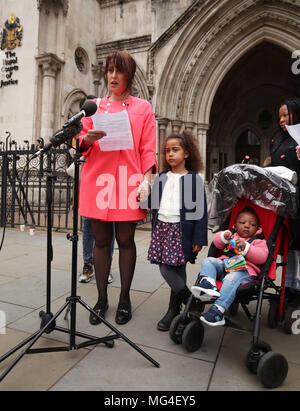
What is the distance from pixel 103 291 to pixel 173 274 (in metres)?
0.65

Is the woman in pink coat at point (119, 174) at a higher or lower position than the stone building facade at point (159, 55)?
lower

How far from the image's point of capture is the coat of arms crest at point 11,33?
1208cm

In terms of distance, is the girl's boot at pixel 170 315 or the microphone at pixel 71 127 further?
the girl's boot at pixel 170 315


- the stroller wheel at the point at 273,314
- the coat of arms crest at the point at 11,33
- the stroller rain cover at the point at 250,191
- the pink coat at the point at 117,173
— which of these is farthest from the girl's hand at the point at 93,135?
the coat of arms crest at the point at 11,33

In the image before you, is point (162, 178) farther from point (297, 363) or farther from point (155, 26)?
point (155, 26)

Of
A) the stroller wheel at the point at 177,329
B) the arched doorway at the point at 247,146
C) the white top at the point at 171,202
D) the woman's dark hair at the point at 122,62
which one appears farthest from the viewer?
the arched doorway at the point at 247,146

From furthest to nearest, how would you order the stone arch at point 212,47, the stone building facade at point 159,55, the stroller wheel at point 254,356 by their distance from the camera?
the stone building facade at point 159,55
the stone arch at point 212,47
the stroller wheel at point 254,356

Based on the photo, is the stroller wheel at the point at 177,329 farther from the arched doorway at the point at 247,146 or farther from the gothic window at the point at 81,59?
the arched doorway at the point at 247,146

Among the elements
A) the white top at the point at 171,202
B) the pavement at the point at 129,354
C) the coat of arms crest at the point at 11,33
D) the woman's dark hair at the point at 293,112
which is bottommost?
the pavement at the point at 129,354

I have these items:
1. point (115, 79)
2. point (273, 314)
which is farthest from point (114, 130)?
point (273, 314)

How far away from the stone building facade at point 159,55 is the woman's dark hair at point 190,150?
26.2 ft

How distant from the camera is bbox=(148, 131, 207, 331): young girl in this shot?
7.55 feet

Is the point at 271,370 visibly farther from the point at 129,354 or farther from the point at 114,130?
the point at 114,130

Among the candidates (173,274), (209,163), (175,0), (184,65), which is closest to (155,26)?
(175,0)
